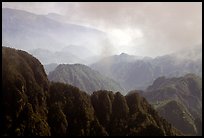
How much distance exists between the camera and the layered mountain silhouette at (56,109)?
132m

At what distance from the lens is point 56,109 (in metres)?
146

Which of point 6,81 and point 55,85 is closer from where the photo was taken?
point 6,81

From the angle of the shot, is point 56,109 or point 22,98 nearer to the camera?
point 22,98

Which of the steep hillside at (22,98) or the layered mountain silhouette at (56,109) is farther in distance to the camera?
the layered mountain silhouette at (56,109)

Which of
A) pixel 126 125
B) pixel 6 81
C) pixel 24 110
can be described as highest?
pixel 6 81

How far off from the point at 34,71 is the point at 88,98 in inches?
1038

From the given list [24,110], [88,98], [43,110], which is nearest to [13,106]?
[24,110]

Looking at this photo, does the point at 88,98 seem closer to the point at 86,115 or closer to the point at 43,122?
the point at 86,115

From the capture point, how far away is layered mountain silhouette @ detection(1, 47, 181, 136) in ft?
435

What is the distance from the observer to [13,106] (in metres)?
133

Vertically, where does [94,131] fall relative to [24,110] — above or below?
below

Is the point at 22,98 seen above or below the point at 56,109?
above

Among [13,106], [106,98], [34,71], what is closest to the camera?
[13,106]

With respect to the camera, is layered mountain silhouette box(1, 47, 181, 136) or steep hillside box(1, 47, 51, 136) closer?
steep hillside box(1, 47, 51, 136)
